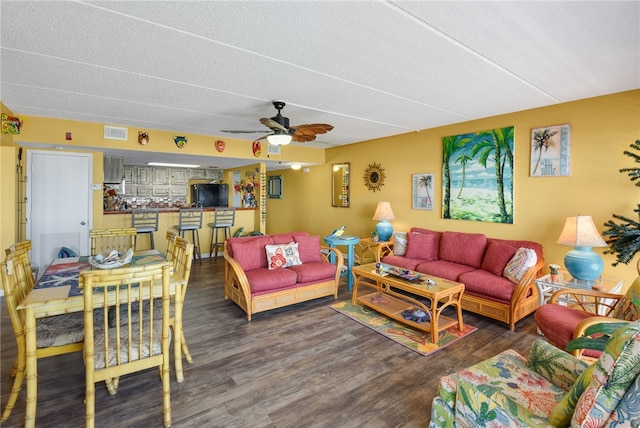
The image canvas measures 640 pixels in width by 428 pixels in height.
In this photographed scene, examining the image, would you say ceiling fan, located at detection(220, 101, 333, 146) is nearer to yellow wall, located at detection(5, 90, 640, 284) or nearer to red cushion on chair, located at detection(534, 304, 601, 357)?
yellow wall, located at detection(5, 90, 640, 284)

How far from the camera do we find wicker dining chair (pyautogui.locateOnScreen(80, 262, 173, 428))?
1.65 meters

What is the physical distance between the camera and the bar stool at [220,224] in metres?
6.32

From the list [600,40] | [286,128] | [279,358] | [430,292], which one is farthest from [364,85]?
[279,358]

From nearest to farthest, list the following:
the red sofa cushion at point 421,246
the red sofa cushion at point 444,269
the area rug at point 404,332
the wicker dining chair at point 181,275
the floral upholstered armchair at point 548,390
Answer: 1. the floral upholstered armchair at point 548,390
2. the wicker dining chair at point 181,275
3. the area rug at point 404,332
4. the red sofa cushion at point 444,269
5. the red sofa cushion at point 421,246

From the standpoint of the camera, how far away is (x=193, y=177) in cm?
965

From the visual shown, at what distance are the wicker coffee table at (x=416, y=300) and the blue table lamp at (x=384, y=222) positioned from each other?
49.9 inches

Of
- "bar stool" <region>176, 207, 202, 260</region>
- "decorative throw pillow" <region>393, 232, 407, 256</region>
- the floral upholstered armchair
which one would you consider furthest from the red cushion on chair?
"bar stool" <region>176, 207, 202, 260</region>

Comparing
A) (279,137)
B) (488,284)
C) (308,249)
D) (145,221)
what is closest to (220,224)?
(145,221)

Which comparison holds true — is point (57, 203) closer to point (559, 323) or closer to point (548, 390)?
point (548, 390)

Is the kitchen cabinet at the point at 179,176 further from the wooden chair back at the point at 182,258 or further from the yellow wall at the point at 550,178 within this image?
the wooden chair back at the point at 182,258

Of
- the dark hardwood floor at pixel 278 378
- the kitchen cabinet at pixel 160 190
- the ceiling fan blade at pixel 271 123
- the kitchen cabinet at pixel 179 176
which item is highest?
the kitchen cabinet at pixel 179 176

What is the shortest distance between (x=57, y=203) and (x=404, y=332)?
5468mm

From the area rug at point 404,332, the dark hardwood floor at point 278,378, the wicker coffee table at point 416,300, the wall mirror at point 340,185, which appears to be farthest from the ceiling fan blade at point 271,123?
the wall mirror at point 340,185

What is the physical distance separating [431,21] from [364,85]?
1.12m
